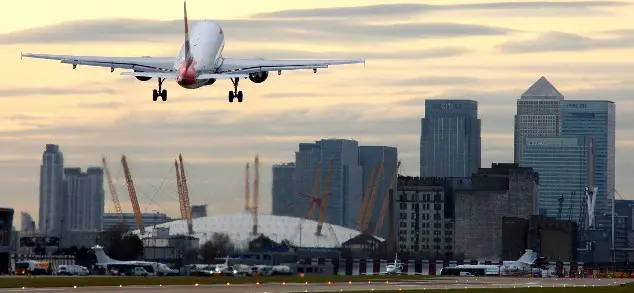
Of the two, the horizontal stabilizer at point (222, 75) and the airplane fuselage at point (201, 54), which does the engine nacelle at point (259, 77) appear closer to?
the airplane fuselage at point (201, 54)

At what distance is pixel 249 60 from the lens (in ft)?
519

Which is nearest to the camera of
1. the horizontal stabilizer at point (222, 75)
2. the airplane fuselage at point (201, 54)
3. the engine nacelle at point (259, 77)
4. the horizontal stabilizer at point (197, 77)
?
the horizontal stabilizer at point (222, 75)

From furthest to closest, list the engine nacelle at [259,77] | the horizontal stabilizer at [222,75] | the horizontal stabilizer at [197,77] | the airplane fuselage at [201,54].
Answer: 1. the engine nacelle at [259,77]
2. the airplane fuselage at [201,54]
3. the horizontal stabilizer at [197,77]
4. the horizontal stabilizer at [222,75]

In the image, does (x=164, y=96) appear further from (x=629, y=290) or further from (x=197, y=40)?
(x=629, y=290)

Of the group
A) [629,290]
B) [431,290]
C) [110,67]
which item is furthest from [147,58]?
[629,290]

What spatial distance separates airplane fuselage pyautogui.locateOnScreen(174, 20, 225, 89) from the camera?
493 feet

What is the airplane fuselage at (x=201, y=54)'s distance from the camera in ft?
493

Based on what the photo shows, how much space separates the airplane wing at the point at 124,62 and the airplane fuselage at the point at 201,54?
214 cm

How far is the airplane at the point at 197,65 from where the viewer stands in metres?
150

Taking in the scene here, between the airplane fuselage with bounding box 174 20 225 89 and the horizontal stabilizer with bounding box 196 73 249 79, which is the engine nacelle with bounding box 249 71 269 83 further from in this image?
the horizontal stabilizer with bounding box 196 73 249 79

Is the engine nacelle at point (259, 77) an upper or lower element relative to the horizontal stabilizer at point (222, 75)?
upper

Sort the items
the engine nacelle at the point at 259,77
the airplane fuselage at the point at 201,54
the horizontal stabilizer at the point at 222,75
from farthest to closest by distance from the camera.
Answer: the engine nacelle at the point at 259,77 < the airplane fuselage at the point at 201,54 < the horizontal stabilizer at the point at 222,75

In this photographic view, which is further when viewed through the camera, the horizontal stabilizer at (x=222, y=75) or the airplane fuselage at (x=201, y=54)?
the airplane fuselage at (x=201, y=54)

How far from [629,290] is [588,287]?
12.0 meters
